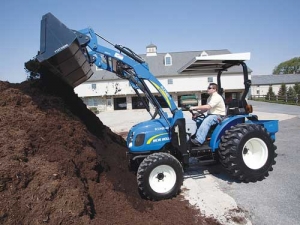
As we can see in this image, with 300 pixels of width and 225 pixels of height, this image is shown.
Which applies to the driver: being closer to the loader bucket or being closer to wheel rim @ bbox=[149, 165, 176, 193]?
wheel rim @ bbox=[149, 165, 176, 193]

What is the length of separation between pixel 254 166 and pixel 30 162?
422 cm

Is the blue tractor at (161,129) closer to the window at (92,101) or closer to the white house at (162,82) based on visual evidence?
the white house at (162,82)

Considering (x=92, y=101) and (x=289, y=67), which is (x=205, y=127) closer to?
(x=92, y=101)

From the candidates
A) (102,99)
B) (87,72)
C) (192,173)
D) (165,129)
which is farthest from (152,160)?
(102,99)

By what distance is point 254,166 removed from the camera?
5695mm

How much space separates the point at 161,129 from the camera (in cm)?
539

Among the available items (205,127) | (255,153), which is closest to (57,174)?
(205,127)

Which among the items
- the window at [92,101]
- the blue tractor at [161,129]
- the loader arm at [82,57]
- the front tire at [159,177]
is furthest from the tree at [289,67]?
the front tire at [159,177]

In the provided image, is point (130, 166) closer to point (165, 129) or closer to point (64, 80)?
point (165, 129)

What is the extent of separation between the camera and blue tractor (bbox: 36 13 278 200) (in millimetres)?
4723

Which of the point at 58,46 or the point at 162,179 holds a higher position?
the point at 58,46

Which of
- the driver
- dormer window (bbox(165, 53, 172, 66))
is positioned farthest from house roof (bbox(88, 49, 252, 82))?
the driver

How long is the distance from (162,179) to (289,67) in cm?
10384

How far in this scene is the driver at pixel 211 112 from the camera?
18.4 feet
